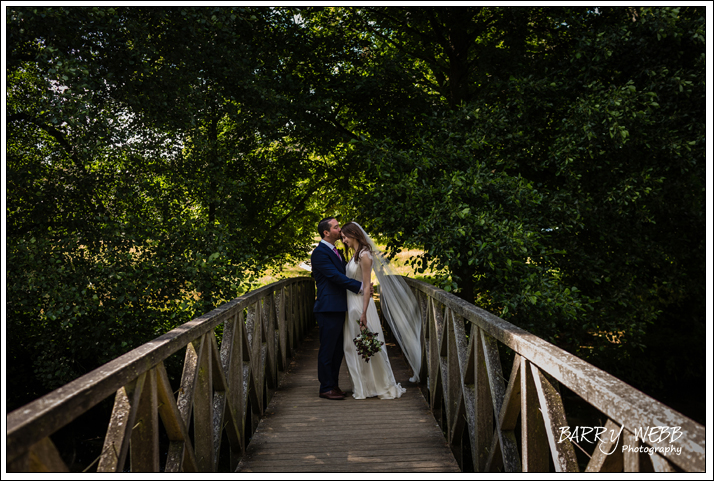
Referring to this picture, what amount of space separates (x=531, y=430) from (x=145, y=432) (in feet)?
5.41

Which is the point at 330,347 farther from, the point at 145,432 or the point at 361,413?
the point at 145,432

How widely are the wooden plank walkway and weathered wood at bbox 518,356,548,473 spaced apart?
3.93 feet

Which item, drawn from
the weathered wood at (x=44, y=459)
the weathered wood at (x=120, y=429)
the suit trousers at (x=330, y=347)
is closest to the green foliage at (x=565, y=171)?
the suit trousers at (x=330, y=347)

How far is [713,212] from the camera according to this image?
334cm

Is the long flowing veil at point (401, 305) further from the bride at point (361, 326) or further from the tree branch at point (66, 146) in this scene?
the tree branch at point (66, 146)

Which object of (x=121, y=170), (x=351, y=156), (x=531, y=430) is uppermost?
(x=351, y=156)

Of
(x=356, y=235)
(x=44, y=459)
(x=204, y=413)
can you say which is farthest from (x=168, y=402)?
(x=356, y=235)

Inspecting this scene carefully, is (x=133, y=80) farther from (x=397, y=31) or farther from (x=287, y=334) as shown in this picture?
(x=397, y=31)

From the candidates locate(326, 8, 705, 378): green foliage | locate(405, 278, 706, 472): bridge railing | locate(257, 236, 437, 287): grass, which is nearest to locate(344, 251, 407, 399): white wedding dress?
locate(405, 278, 706, 472): bridge railing

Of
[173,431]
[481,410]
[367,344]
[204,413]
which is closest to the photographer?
[173,431]

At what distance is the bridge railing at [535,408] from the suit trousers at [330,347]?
3.21ft

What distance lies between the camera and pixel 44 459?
1250 millimetres

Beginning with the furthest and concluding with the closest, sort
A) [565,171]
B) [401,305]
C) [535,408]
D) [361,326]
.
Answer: [565,171], [401,305], [361,326], [535,408]

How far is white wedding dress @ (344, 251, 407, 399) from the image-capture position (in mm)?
4926
